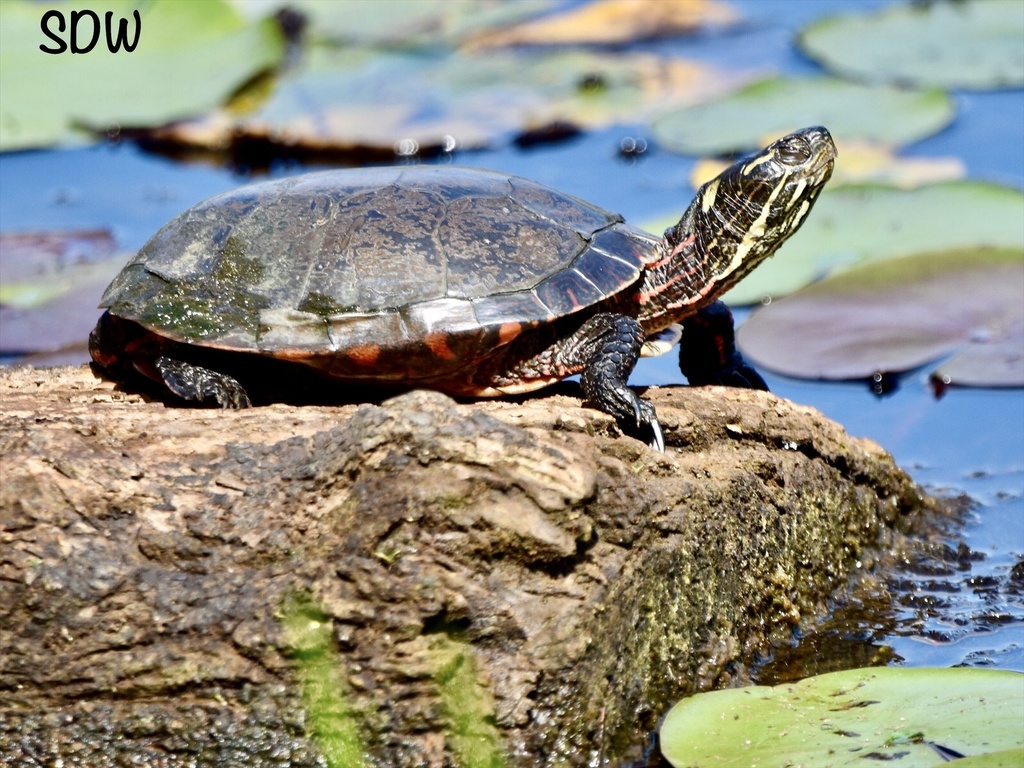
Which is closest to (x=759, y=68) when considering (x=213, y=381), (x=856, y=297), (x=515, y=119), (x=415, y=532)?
(x=515, y=119)

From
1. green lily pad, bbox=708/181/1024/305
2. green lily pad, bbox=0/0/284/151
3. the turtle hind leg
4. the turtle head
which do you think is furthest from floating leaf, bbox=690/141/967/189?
the turtle hind leg

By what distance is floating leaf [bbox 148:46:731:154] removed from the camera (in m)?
9.12

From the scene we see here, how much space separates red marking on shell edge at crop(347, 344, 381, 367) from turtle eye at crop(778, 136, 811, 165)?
5.09 feet

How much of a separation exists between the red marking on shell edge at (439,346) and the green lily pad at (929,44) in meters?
6.17

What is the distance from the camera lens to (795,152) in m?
4.31

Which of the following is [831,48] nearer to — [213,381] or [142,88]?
[142,88]

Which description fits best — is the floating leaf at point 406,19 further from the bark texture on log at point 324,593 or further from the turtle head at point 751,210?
the bark texture on log at point 324,593

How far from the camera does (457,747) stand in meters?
3.13

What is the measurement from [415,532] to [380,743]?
0.54 metres

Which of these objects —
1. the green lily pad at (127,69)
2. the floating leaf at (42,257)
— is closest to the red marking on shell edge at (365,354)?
the floating leaf at (42,257)

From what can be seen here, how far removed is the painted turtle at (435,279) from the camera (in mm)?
3896

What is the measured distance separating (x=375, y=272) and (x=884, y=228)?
12.3 feet

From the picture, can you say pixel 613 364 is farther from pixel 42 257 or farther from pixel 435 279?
pixel 42 257

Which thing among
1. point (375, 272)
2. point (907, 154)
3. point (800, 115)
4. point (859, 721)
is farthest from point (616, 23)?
point (859, 721)
